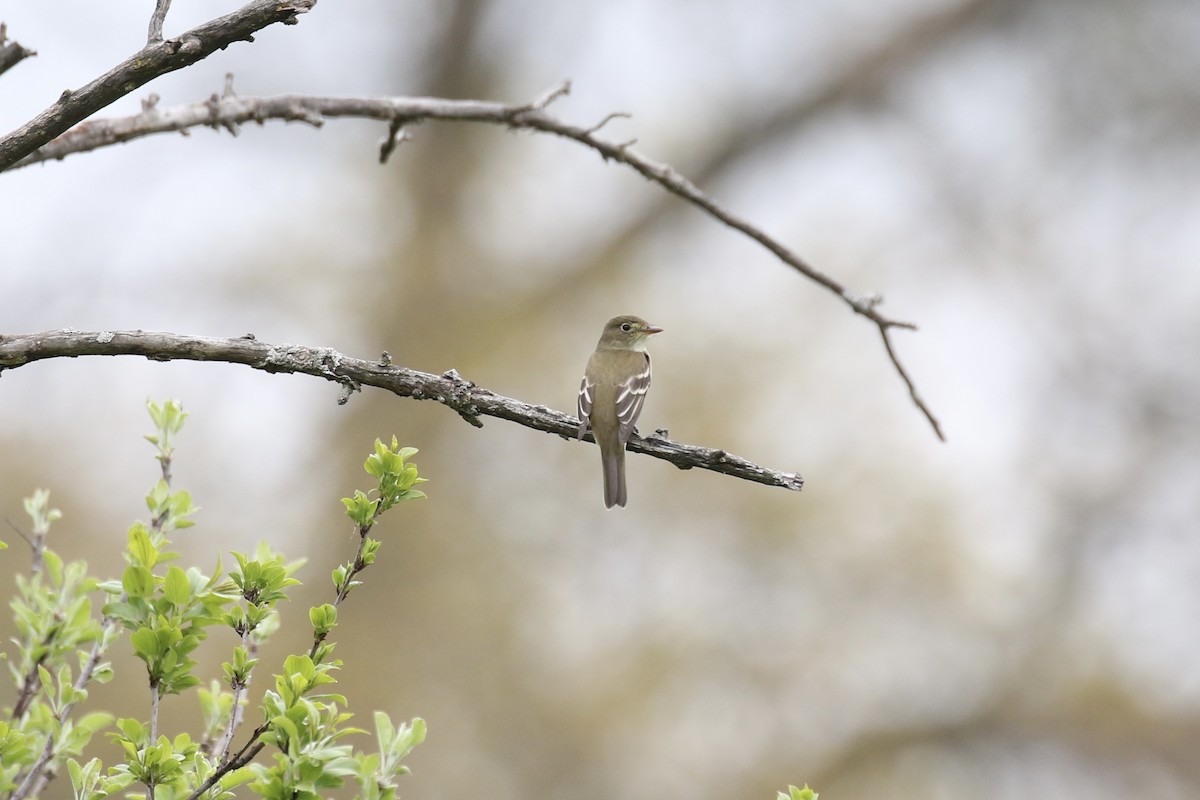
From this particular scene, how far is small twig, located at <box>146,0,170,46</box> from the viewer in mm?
2887

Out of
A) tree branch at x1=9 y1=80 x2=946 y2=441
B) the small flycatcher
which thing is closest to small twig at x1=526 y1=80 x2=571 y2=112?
tree branch at x1=9 y1=80 x2=946 y2=441

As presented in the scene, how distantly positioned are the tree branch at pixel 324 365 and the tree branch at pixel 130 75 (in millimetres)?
467

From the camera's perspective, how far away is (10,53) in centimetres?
267

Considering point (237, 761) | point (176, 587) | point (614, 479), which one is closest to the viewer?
point (237, 761)

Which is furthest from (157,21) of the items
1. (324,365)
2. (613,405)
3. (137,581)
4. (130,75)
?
(613,405)

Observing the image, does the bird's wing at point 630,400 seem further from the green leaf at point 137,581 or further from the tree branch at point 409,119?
the green leaf at point 137,581

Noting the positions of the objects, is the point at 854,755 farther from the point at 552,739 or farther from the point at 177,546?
the point at 177,546

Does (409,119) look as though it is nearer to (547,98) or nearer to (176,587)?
(547,98)

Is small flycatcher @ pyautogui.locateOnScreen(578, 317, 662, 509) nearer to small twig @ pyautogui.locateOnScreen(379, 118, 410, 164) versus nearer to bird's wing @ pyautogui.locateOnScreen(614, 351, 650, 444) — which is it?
bird's wing @ pyautogui.locateOnScreen(614, 351, 650, 444)

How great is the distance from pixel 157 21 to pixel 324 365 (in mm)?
984

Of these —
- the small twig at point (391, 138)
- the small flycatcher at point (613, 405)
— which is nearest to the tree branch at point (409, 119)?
the small twig at point (391, 138)

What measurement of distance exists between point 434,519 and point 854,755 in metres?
5.09

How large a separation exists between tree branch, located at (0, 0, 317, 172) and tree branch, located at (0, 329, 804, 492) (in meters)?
0.47

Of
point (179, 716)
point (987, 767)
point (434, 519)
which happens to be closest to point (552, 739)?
point (434, 519)
